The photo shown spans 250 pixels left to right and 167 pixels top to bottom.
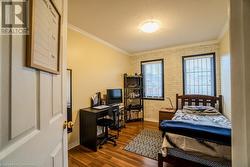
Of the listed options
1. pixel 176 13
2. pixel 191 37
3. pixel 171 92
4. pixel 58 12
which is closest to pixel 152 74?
pixel 171 92

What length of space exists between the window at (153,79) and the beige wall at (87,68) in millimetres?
1286

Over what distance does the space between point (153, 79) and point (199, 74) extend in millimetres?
1509

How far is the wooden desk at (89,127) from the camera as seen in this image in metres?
2.73

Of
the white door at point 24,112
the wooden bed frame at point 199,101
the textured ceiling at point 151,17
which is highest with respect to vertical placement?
A: the textured ceiling at point 151,17

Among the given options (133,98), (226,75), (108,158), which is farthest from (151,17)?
(133,98)

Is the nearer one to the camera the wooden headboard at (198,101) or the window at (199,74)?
the wooden headboard at (198,101)

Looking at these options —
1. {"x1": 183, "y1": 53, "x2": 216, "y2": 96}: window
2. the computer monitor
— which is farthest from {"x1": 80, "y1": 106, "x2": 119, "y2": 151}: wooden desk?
{"x1": 183, "y1": 53, "x2": 216, "y2": 96}: window

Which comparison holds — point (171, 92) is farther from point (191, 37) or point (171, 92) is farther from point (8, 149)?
point (8, 149)

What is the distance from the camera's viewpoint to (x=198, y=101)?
3.86m

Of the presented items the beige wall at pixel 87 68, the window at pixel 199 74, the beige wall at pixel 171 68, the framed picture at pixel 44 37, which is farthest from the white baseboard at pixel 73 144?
the window at pixel 199 74

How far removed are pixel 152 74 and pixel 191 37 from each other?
→ 183cm

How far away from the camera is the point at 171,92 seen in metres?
4.47

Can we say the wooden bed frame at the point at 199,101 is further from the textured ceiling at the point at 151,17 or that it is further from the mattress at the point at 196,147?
the mattress at the point at 196,147

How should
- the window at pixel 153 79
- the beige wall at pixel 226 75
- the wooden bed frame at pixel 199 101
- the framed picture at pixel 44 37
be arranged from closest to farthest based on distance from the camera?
the framed picture at pixel 44 37, the beige wall at pixel 226 75, the wooden bed frame at pixel 199 101, the window at pixel 153 79
